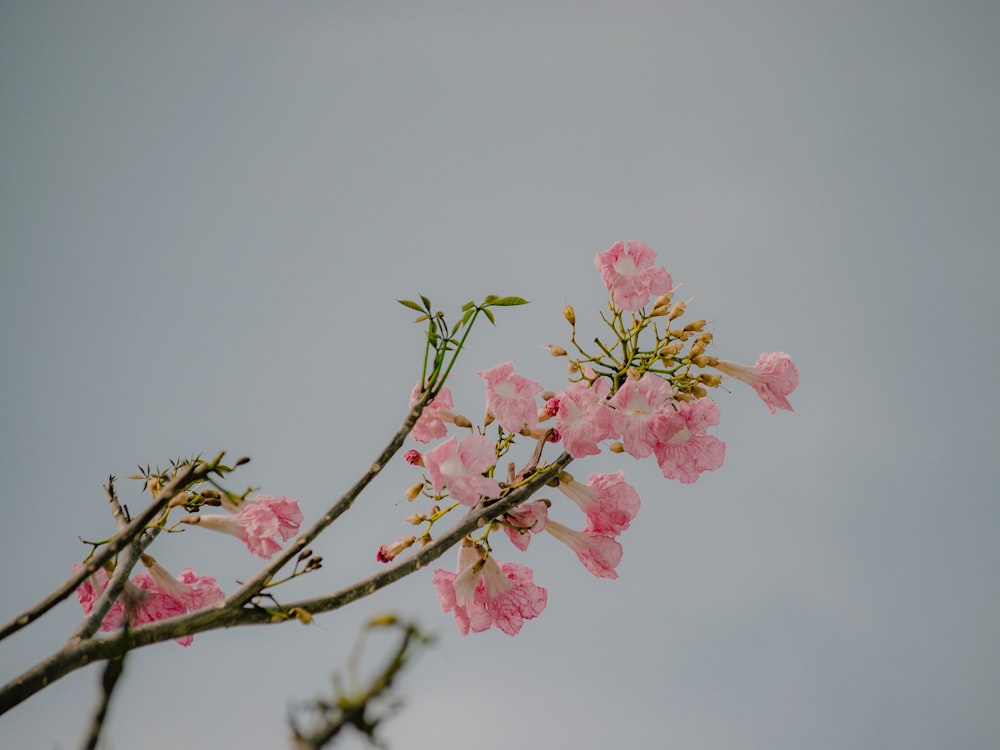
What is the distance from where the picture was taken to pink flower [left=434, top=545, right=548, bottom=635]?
9.24 feet

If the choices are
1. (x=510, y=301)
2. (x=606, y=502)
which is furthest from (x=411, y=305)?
(x=606, y=502)

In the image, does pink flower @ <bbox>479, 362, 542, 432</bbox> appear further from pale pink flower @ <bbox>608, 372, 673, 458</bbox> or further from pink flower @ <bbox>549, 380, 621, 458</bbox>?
pale pink flower @ <bbox>608, 372, 673, 458</bbox>

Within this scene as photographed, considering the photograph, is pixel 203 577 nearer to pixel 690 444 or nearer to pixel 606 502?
pixel 606 502

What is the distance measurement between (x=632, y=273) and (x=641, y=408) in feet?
2.37

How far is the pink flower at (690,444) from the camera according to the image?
9.08 ft

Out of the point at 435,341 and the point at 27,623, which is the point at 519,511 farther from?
the point at 27,623

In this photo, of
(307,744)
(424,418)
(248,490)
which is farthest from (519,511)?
(307,744)

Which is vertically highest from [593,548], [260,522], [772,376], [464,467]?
[260,522]

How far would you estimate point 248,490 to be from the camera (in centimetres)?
178

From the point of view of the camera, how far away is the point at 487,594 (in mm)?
2869

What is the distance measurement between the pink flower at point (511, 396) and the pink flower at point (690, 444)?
478 mm

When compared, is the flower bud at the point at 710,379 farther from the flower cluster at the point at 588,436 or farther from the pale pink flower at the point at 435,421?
the pale pink flower at the point at 435,421

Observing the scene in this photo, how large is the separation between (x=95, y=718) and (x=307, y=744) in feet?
0.92

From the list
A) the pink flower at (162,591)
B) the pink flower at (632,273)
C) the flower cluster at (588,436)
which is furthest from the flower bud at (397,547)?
the pink flower at (632,273)
